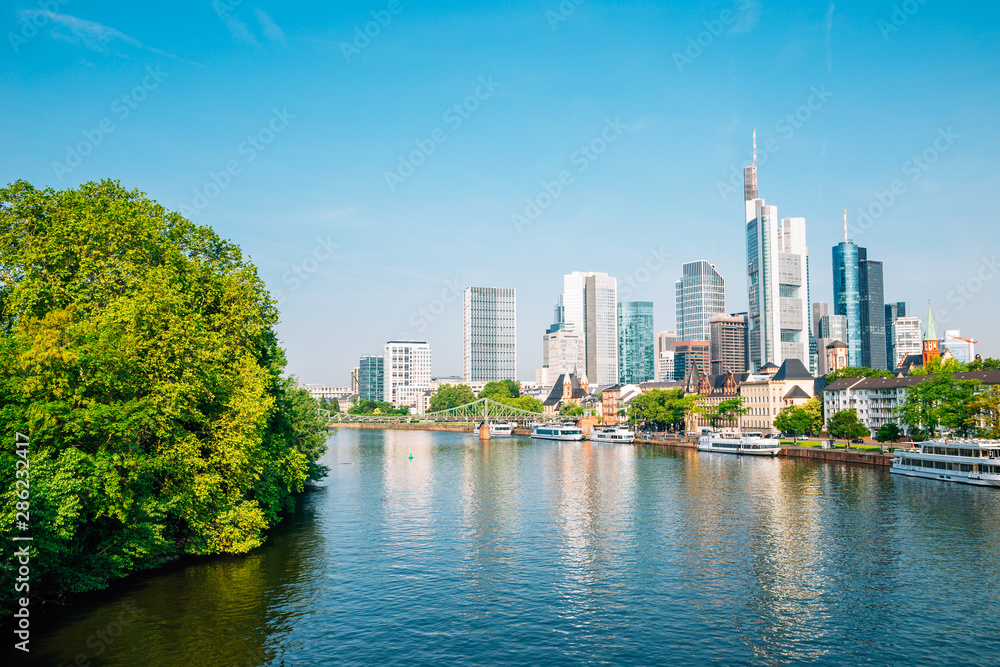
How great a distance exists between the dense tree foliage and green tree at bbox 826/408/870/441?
11026cm

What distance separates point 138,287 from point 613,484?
6309 cm

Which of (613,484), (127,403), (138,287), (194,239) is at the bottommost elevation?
(613,484)

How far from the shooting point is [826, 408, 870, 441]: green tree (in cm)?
13075

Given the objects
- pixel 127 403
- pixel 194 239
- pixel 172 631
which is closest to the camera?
pixel 172 631

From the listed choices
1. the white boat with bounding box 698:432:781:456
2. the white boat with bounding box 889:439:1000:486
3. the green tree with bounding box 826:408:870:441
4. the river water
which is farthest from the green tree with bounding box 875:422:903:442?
the river water

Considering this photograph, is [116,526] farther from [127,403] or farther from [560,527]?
[560,527]

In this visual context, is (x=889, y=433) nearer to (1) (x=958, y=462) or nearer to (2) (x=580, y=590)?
(1) (x=958, y=462)

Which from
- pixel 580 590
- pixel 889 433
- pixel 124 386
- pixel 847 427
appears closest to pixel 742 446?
pixel 847 427

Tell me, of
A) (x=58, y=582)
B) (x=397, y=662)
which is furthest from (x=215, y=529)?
(x=397, y=662)

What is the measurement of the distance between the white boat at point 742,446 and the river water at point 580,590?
58.3 m

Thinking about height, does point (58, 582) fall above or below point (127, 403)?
below

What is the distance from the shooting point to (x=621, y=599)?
40625 millimetres

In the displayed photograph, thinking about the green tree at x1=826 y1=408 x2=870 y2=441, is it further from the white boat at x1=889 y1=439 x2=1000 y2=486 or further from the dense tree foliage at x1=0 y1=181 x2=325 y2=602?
the dense tree foliage at x1=0 y1=181 x2=325 y2=602

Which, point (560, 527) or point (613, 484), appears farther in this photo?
point (613, 484)
